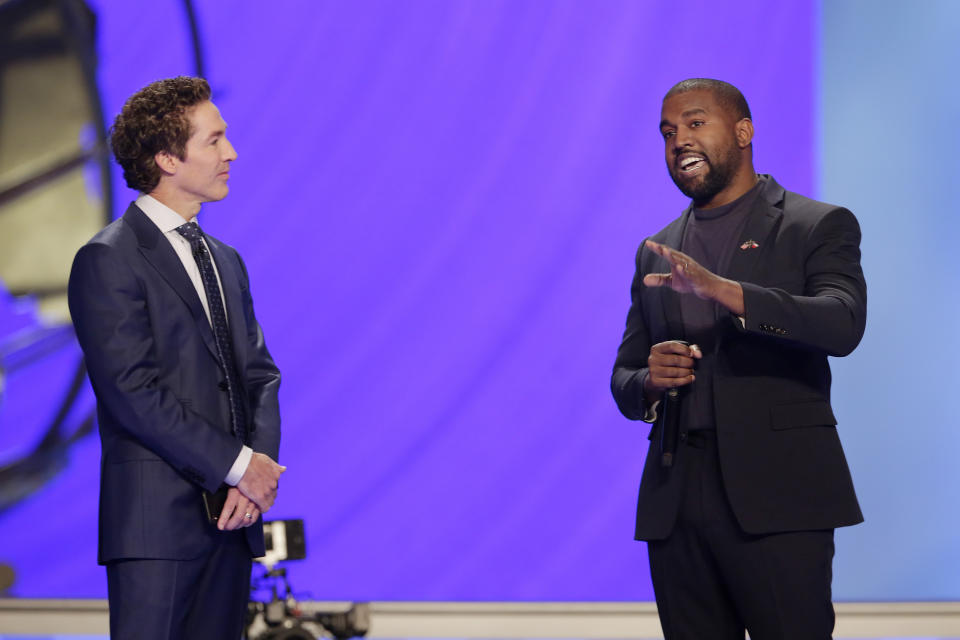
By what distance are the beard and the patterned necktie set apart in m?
0.96

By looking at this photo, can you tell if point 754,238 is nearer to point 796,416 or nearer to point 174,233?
point 796,416

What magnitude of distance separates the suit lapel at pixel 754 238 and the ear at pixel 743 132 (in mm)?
123

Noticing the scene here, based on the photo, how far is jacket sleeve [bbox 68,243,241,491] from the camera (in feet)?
6.12

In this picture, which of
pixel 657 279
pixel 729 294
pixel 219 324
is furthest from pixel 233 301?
pixel 729 294

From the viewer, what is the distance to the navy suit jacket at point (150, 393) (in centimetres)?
187

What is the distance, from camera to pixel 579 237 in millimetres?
3957

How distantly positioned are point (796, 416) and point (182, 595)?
47.8 inches

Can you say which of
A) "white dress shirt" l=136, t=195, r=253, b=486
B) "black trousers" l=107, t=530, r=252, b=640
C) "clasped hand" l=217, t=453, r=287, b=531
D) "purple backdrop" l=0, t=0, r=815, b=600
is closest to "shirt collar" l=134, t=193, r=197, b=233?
"white dress shirt" l=136, t=195, r=253, b=486

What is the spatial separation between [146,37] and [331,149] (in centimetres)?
101

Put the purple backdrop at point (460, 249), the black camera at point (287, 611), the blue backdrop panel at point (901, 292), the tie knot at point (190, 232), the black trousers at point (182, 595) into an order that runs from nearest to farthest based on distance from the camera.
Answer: the black trousers at point (182, 595)
the tie knot at point (190, 232)
the black camera at point (287, 611)
the blue backdrop panel at point (901, 292)
the purple backdrop at point (460, 249)

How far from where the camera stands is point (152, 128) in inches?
79.2

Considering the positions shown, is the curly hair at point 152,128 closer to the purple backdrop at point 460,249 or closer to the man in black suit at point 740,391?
the man in black suit at point 740,391

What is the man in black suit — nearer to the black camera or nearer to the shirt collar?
Result: the shirt collar

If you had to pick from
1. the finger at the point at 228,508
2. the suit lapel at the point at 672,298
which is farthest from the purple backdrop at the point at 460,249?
the finger at the point at 228,508
